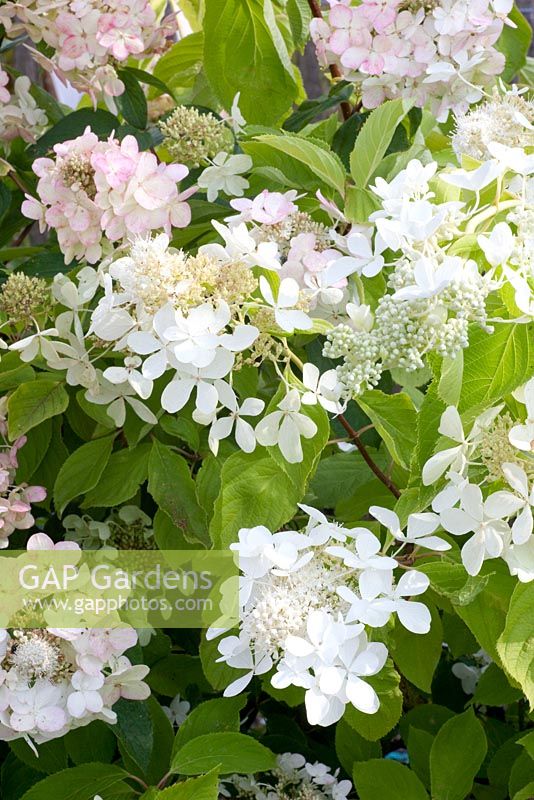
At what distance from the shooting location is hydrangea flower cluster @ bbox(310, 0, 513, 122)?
2.97 ft

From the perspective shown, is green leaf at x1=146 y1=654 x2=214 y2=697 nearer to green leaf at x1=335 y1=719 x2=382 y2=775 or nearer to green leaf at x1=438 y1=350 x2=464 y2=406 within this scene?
green leaf at x1=335 y1=719 x2=382 y2=775

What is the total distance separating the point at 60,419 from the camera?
969 millimetres

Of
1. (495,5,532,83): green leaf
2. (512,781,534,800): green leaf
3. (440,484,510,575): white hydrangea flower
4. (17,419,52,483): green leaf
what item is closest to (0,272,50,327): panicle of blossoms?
(17,419,52,483): green leaf

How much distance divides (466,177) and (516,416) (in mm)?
157

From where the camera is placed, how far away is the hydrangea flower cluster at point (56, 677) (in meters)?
0.73

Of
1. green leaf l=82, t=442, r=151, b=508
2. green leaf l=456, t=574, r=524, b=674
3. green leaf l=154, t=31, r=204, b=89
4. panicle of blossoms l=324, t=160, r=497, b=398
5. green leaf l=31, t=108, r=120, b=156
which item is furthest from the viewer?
green leaf l=154, t=31, r=204, b=89

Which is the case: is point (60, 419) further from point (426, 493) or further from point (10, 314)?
point (426, 493)

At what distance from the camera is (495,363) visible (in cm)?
62

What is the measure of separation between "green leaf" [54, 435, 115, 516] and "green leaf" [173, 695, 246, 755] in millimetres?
212

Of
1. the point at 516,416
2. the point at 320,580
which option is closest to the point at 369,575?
the point at 320,580

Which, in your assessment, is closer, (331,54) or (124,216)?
(124,216)

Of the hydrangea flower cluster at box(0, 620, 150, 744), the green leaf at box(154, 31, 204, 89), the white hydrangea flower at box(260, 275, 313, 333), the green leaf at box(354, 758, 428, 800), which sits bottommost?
the green leaf at box(354, 758, 428, 800)

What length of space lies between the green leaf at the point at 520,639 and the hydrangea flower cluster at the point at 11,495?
411 millimetres

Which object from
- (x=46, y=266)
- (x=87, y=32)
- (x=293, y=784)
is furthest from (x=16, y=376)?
(x=293, y=784)
